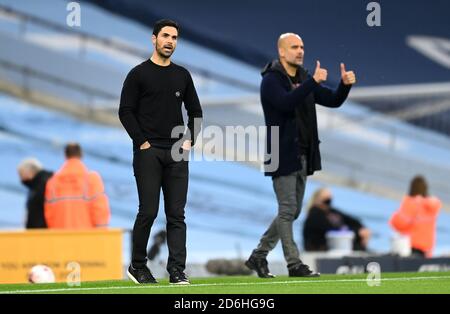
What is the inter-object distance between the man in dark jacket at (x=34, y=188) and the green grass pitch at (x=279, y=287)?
3.85 meters

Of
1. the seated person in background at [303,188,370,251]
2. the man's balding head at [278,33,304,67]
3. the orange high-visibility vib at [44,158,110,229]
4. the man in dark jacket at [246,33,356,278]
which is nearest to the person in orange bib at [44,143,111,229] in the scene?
the orange high-visibility vib at [44,158,110,229]

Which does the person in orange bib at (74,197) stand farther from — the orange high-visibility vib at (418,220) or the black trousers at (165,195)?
the black trousers at (165,195)

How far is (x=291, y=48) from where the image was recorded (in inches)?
348

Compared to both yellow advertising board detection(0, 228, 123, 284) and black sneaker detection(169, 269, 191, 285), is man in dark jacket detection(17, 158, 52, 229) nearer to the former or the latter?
yellow advertising board detection(0, 228, 123, 284)

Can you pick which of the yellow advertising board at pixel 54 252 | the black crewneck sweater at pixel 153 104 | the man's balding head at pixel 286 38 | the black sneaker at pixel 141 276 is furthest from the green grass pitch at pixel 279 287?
the yellow advertising board at pixel 54 252

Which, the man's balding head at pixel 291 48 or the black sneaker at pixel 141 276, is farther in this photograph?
the man's balding head at pixel 291 48

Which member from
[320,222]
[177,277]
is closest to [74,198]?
[320,222]

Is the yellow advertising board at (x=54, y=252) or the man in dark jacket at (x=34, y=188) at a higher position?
the man in dark jacket at (x=34, y=188)

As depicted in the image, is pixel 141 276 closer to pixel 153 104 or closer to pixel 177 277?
pixel 177 277

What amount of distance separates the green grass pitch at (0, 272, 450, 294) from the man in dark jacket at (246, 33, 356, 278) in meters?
0.30

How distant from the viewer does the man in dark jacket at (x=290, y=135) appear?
8836mm

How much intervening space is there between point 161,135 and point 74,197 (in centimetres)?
444
